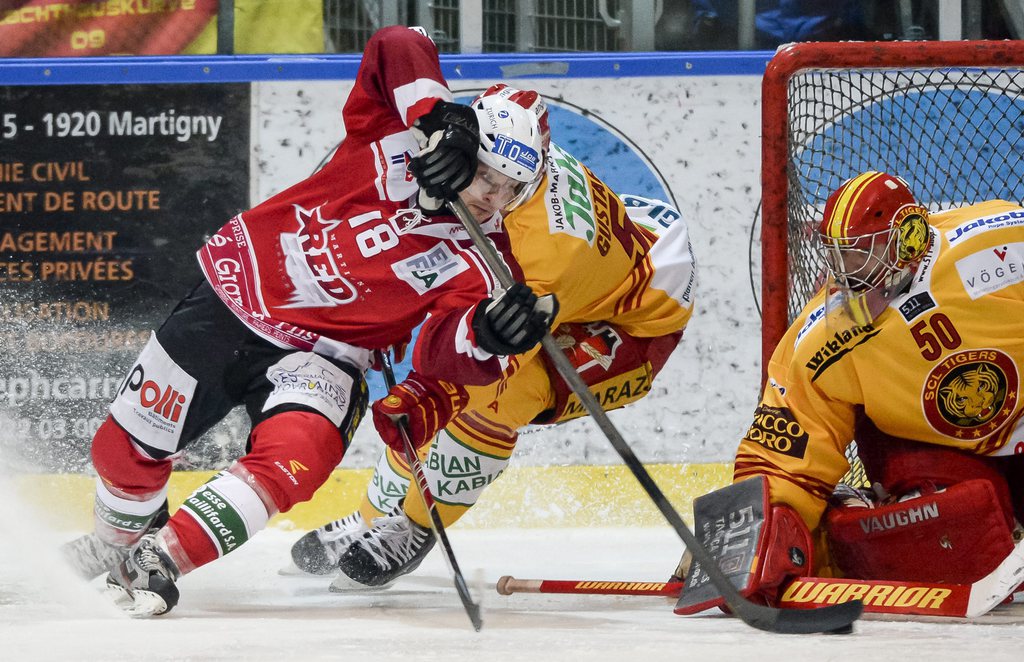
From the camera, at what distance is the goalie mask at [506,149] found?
2.43 metres

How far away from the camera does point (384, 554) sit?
2.82 m

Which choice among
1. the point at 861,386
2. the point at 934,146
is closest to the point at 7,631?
the point at 861,386

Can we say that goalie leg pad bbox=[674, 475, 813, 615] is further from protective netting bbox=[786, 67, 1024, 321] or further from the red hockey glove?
protective netting bbox=[786, 67, 1024, 321]

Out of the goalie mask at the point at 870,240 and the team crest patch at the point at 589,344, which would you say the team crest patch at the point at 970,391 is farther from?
the team crest patch at the point at 589,344

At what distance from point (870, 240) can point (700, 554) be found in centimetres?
62

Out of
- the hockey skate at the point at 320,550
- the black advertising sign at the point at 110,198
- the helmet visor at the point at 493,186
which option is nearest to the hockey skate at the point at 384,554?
the hockey skate at the point at 320,550

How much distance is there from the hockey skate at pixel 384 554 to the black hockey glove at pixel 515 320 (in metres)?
0.72

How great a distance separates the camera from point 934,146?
3396 mm

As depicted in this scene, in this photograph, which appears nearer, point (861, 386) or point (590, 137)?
point (861, 386)

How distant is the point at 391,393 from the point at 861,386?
2.95 feet

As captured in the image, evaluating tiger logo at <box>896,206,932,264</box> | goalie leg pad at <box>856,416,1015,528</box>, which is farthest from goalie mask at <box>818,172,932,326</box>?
goalie leg pad at <box>856,416,1015,528</box>

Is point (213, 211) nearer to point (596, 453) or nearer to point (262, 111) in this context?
point (262, 111)

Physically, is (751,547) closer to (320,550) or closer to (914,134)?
(320,550)

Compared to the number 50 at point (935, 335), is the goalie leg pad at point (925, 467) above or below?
below
